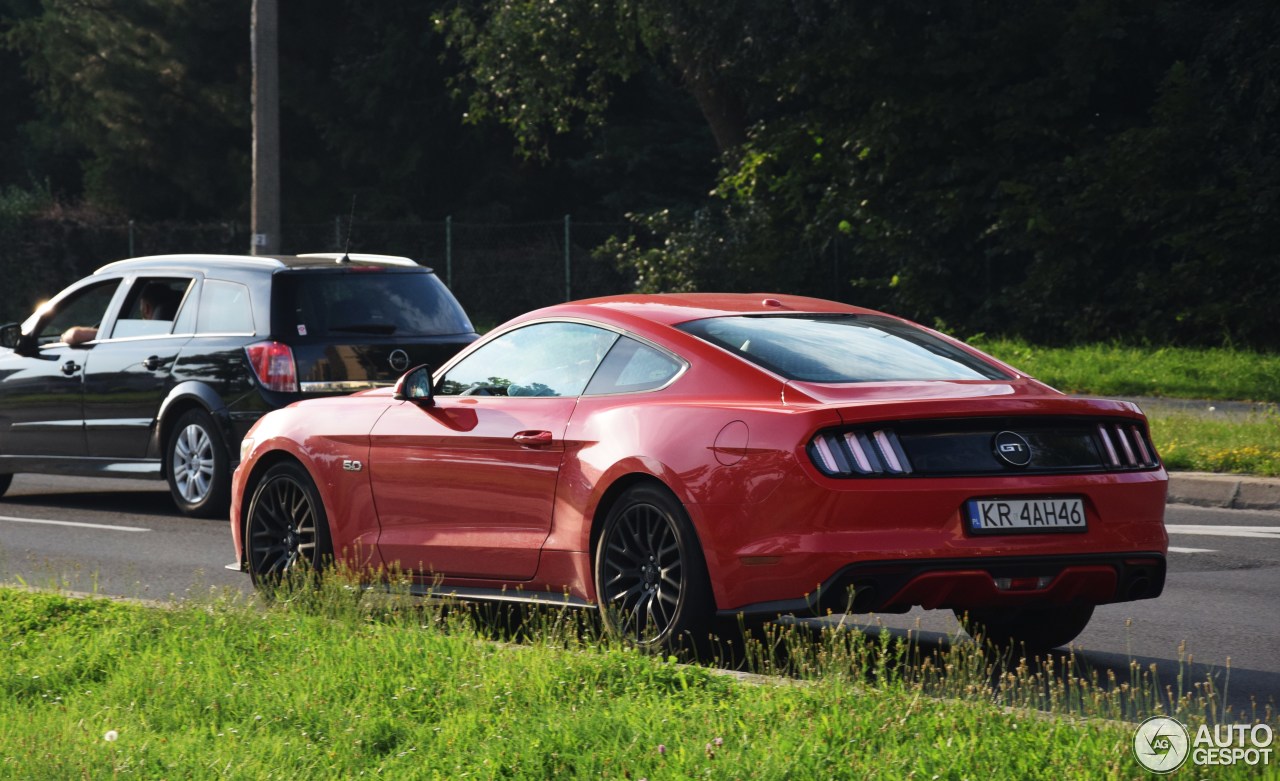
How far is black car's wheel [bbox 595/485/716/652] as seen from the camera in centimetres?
669

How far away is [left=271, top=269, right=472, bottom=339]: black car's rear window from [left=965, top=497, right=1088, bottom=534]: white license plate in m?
6.53

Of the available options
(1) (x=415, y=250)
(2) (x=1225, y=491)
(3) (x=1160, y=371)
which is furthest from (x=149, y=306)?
(1) (x=415, y=250)

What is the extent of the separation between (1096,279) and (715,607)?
63.6ft

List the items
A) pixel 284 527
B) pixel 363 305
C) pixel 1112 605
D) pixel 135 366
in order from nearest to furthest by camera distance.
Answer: pixel 284 527
pixel 1112 605
pixel 363 305
pixel 135 366

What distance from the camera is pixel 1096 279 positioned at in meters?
25.0

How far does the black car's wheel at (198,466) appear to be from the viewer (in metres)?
12.4

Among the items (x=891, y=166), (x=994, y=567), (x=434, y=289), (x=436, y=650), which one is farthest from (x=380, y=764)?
(x=891, y=166)

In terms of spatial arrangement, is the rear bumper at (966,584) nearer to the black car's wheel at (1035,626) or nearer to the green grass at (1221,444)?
the black car's wheel at (1035,626)

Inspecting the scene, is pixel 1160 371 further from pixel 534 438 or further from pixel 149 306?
pixel 534 438

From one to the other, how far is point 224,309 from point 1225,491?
270 inches

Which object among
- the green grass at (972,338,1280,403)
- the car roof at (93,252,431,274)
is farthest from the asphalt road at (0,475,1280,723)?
the green grass at (972,338,1280,403)

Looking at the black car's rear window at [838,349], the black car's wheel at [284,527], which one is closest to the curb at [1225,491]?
the black car's rear window at [838,349]

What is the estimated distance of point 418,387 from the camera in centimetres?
812

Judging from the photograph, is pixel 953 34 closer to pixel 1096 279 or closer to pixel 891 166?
pixel 891 166
